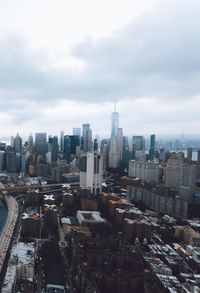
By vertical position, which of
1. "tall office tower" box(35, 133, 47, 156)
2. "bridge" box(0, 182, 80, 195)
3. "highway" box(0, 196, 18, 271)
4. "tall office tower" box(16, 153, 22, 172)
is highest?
"tall office tower" box(35, 133, 47, 156)

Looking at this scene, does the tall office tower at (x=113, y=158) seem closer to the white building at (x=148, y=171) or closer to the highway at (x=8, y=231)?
the white building at (x=148, y=171)

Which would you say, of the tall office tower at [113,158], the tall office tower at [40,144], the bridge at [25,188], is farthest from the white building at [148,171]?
the tall office tower at [40,144]

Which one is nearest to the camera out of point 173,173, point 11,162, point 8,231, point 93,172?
point 8,231

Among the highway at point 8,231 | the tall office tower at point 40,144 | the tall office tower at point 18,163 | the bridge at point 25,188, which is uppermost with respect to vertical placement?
the tall office tower at point 40,144

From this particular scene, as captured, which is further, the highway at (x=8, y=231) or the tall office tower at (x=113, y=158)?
the tall office tower at (x=113, y=158)

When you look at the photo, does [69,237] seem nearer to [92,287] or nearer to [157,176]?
[92,287]

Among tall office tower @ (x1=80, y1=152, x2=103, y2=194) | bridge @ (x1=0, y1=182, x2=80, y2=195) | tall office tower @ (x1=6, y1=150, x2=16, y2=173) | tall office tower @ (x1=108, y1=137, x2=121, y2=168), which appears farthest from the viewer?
tall office tower @ (x1=108, y1=137, x2=121, y2=168)

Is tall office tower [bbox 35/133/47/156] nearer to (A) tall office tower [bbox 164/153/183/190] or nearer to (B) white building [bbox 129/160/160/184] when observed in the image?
(B) white building [bbox 129/160/160/184]

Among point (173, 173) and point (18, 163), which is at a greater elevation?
point (173, 173)

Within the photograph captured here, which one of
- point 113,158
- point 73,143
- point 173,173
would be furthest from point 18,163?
point 173,173

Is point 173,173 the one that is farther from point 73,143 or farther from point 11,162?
point 73,143

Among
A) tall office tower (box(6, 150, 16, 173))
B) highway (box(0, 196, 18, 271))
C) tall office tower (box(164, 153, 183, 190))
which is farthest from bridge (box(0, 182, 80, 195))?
tall office tower (box(164, 153, 183, 190))

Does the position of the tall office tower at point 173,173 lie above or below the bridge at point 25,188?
above
